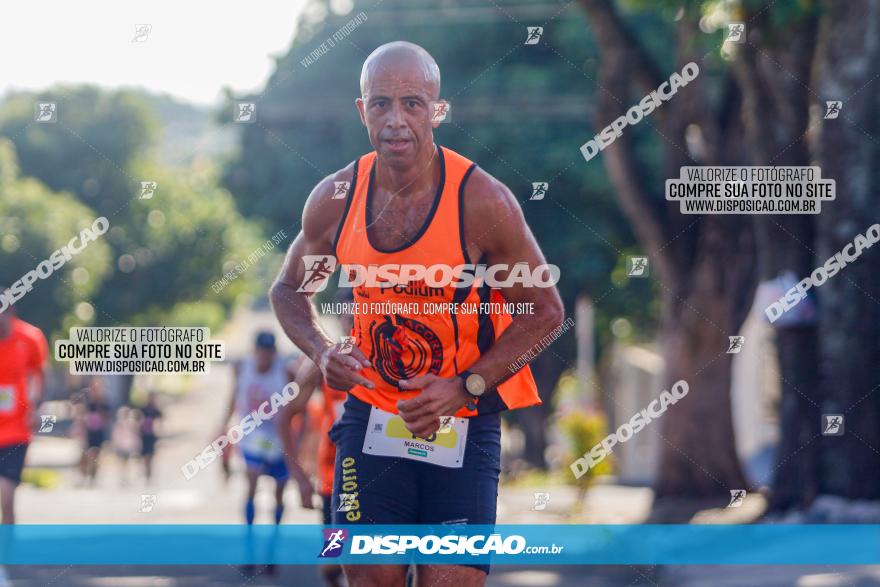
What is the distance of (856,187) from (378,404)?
644 centimetres

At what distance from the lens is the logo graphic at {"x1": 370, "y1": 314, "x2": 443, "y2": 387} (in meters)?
4.98

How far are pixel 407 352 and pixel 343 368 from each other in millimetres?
270

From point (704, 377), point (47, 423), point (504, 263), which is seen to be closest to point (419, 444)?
point (504, 263)

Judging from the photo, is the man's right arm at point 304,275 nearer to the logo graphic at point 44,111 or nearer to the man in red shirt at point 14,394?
the man in red shirt at point 14,394

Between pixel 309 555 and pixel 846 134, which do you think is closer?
pixel 309 555

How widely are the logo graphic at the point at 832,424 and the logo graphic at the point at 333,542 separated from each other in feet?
20.4

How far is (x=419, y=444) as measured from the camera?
190 inches

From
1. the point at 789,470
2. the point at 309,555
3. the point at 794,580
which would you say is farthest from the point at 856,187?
the point at 309,555

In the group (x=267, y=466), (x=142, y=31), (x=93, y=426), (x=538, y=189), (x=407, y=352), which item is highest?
(x=142, y=31)

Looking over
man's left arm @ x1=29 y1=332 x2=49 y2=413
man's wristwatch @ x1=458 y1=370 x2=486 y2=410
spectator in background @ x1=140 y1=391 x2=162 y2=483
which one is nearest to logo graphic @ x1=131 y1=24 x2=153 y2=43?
man's left arm @ x1=29 y1=332 x2=49 y2=413

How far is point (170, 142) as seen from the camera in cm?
2486

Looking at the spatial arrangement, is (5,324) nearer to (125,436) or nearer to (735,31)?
(735,31)

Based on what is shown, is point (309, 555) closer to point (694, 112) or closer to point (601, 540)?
point (601, 540)

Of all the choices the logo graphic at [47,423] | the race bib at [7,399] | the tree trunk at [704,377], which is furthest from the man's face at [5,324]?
the tree trunk at [704,377]
